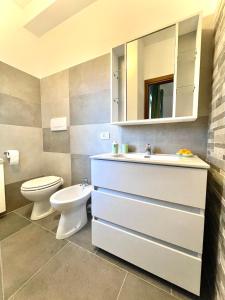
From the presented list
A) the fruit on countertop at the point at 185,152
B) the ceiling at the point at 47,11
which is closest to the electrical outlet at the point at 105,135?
the fruit on countertop at the point at 185,152

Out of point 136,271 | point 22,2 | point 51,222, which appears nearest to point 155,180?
point 136,271

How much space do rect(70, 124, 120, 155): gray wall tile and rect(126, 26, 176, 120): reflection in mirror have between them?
27cm

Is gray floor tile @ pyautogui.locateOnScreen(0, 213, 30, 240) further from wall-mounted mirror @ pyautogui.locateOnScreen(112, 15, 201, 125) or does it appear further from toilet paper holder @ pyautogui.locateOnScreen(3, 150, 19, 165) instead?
wall-mounted mirror @ pyautogui.locateOnScreen(112, 15, 201, 125)

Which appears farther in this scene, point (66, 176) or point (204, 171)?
point (66, 176)

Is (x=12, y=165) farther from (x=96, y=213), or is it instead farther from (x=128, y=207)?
(x=128, y=207)

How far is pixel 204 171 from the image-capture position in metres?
0.74

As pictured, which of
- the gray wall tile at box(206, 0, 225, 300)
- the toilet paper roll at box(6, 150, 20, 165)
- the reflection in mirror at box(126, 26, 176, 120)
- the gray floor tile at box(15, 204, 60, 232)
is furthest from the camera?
the toilet paper roll at box(6, 150, 20, 165)

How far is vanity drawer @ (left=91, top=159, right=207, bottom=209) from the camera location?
30.3 inches

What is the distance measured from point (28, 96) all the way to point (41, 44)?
0.84 metres

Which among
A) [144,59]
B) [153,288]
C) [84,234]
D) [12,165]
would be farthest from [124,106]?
[12,165]

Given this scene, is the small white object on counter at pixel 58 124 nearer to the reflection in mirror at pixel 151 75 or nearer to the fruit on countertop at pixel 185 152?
the reflection in mirror at pixel 151 75

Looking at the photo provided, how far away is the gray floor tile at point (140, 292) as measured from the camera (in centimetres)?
87

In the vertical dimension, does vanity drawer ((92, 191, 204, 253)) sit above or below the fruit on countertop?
below

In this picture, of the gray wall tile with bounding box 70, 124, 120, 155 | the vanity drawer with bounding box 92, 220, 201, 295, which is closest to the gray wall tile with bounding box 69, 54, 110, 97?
the gray wall tile with bounding box 70, 124, 120, 155
